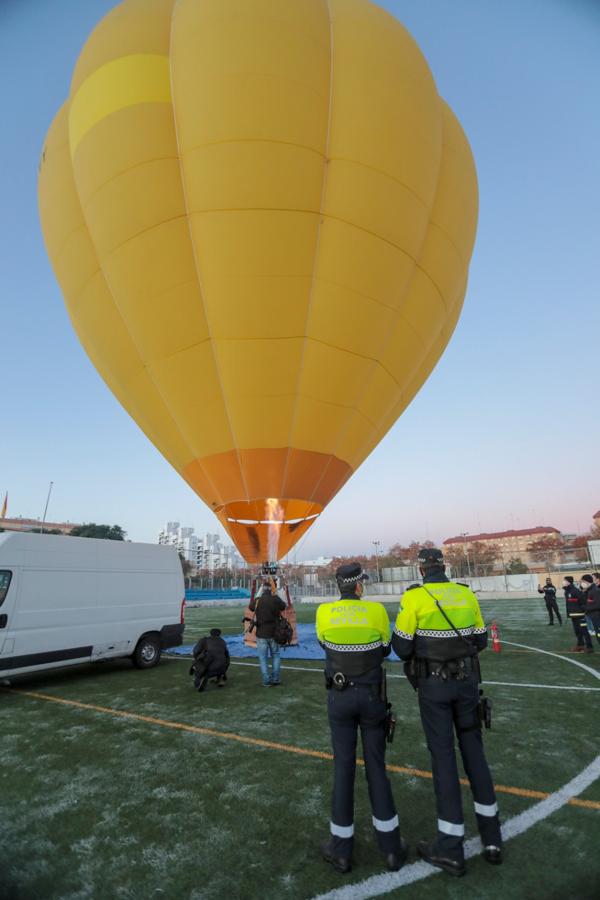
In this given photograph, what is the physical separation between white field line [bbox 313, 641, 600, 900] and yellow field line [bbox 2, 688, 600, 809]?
5.2 inches

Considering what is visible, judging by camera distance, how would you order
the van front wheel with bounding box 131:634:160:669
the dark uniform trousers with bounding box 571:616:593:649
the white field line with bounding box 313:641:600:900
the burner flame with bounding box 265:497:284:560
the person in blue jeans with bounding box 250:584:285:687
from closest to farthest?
the white field line with bounding box 313:641:600:900, the person in blue jeans with bounding box 250:584:285:687, the burner flame with bounding box 265:497:284:560, the van front wheel with bounding box 131:634:160:669, the dark uniform trousers with bounding box 571:616:593:649

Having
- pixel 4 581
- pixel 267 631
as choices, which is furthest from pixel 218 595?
pixel 267 631

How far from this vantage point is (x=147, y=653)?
32.1 feet

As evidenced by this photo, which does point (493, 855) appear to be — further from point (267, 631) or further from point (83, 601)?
point (83, 601)

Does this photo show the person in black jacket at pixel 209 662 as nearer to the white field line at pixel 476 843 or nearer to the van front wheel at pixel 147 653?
the van front wheel at pixel 147 653

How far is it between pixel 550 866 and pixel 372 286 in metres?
7.50

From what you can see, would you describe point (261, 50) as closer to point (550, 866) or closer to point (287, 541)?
point (287, 541)

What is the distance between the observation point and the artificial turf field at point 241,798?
2.71 metres

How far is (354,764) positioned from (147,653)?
26.3 ft

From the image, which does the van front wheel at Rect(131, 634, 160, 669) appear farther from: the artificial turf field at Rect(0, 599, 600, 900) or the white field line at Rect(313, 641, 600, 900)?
the white field line at Rect(313, 641, 600, 900)

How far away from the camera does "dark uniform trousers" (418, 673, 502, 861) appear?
284 centimetres

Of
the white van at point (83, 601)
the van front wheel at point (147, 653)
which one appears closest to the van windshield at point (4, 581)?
the white van at point (83, 601)

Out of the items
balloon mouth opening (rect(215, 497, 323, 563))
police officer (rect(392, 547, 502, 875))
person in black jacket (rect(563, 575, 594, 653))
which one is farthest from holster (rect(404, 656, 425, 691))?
person in black jacket (rect(563, 575, 594, 653))

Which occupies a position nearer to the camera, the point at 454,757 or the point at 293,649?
the point at 454,757
